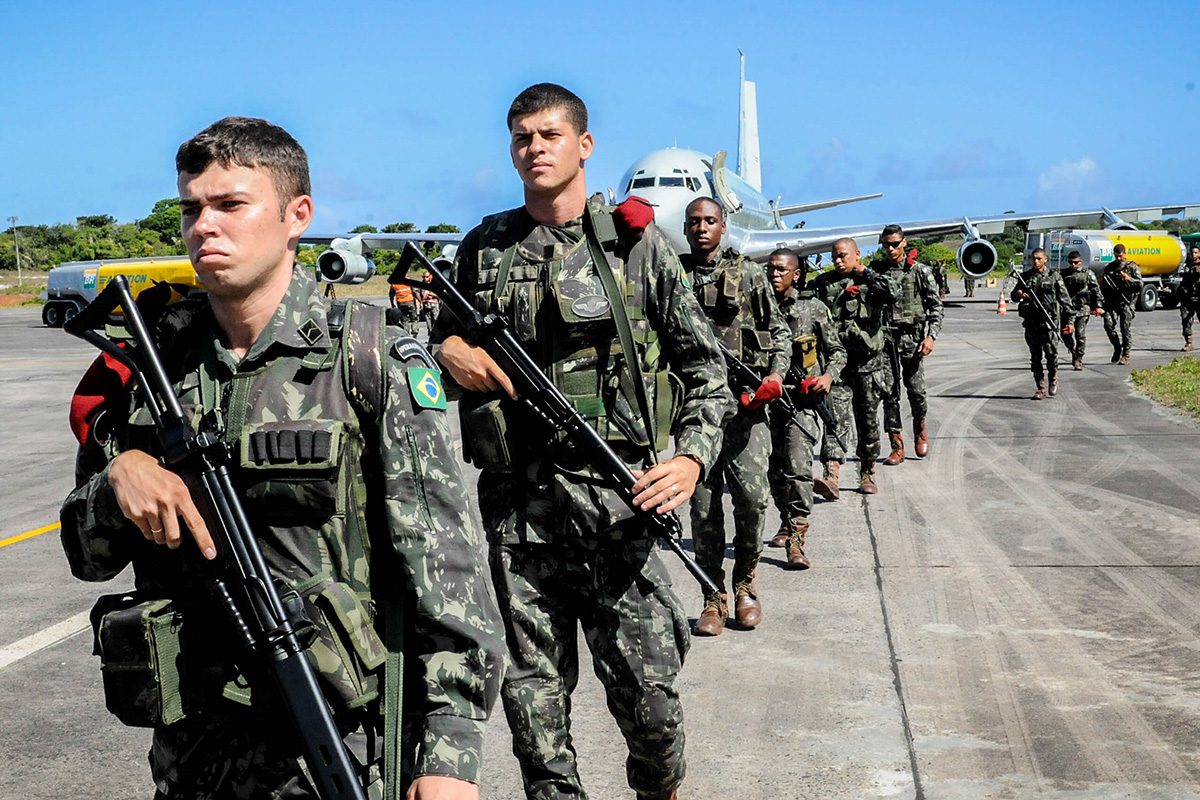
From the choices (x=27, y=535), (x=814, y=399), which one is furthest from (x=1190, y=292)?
(x=27, y=535)

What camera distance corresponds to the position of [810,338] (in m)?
9.23

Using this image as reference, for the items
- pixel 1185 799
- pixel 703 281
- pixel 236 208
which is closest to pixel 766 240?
pixel 703 281

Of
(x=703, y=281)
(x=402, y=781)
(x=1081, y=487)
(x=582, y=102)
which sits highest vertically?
(x=582, y=102)

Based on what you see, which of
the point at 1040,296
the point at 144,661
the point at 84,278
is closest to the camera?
the point at 144,661

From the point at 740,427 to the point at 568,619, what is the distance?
2985mm

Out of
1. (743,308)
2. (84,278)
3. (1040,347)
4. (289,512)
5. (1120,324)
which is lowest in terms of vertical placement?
(1120,324)

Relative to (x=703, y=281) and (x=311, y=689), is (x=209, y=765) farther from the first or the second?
(x=703, y=281)

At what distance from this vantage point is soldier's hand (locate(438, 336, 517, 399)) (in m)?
3.91

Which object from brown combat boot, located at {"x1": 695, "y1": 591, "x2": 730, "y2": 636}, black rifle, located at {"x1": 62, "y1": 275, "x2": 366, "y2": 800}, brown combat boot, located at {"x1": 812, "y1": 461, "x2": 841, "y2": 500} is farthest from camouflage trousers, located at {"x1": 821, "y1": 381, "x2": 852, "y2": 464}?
black rifle, located at {"x1": 62, "y1": 275, "x2": 366, "y2": 800}

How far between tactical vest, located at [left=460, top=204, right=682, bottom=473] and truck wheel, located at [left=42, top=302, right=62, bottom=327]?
43758mm

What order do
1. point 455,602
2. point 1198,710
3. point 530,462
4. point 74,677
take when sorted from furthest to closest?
point 74,677, point 1198,710, point 530,462, point 455,602

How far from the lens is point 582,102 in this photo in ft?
13.2

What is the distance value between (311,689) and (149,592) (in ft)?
1.49

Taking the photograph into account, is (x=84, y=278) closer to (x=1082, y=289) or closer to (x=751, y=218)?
(x=751, y=218)
